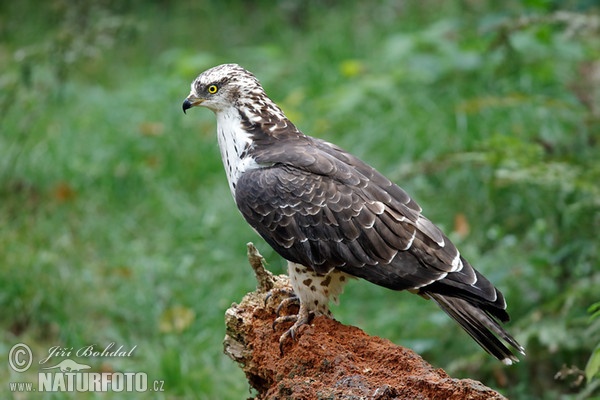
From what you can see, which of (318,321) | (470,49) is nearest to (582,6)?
(470,49)

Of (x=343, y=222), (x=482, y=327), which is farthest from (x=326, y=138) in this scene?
(x=482, y=327)

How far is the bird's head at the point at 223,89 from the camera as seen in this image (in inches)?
217

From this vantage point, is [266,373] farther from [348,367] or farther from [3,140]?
[3,140]

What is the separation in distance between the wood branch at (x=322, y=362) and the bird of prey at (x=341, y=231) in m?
0.14

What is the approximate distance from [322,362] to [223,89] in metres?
2.01

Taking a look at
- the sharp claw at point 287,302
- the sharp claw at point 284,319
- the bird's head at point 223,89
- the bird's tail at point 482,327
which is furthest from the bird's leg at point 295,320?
the bird's head at point 223,89

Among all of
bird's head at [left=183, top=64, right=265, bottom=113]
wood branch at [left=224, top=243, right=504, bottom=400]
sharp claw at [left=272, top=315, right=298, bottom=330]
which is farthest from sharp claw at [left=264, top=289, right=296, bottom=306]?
bird's head at [left=183, top=64, right=265, bottom=113]

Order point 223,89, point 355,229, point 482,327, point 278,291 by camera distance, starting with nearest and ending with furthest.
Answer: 1. point 482,327
2. point 355,229
3. point 278,291
4. point 223,89

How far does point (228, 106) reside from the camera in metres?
5.55

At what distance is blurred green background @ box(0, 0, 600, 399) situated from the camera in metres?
6.85

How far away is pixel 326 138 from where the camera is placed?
9625 millimetres

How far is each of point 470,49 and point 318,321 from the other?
565 centimetres

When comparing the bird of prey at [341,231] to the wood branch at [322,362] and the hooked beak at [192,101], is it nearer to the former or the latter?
the wood branch at [322,362]

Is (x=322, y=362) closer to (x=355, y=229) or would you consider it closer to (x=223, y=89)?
(x=355, y=229)
